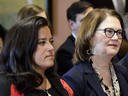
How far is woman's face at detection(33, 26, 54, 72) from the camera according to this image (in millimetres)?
1177

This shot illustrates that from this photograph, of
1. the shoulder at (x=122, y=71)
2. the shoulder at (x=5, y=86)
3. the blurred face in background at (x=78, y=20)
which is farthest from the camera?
the blurred face in background at (x=78, y=20)

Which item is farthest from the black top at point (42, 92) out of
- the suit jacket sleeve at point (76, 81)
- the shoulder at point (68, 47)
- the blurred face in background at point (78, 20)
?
the blurred face in background at point (78, 20)

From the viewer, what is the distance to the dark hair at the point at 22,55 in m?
1.12

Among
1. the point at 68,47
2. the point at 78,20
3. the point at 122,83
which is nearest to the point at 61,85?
the point at 122,83

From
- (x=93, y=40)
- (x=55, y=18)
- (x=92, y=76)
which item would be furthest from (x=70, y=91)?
(x=55, y=18)

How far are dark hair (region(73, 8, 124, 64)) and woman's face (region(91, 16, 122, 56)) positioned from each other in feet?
0.14

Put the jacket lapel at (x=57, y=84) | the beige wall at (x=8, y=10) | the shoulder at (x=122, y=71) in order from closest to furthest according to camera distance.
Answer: the jacket lapel at (x=57, y=84)
the shoulder at (x=122, y=71)
the beige wall at (x=8, y=10)

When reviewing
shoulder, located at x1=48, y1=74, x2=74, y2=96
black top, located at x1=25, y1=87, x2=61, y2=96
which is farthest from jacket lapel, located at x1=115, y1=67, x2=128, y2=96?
black top, located at x1=25, y1=87, x2=61, y2=96

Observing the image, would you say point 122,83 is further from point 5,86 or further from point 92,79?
point 5,86

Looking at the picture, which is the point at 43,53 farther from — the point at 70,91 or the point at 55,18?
the point at 55,18

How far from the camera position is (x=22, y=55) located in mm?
1154

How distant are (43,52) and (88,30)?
58 centimetres

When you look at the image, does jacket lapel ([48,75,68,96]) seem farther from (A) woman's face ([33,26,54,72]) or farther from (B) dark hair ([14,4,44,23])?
(B) dark hair ([14,4,44,23])

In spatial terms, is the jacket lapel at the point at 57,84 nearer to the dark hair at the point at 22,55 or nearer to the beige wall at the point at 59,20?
the dark hair at the point at 22,55
